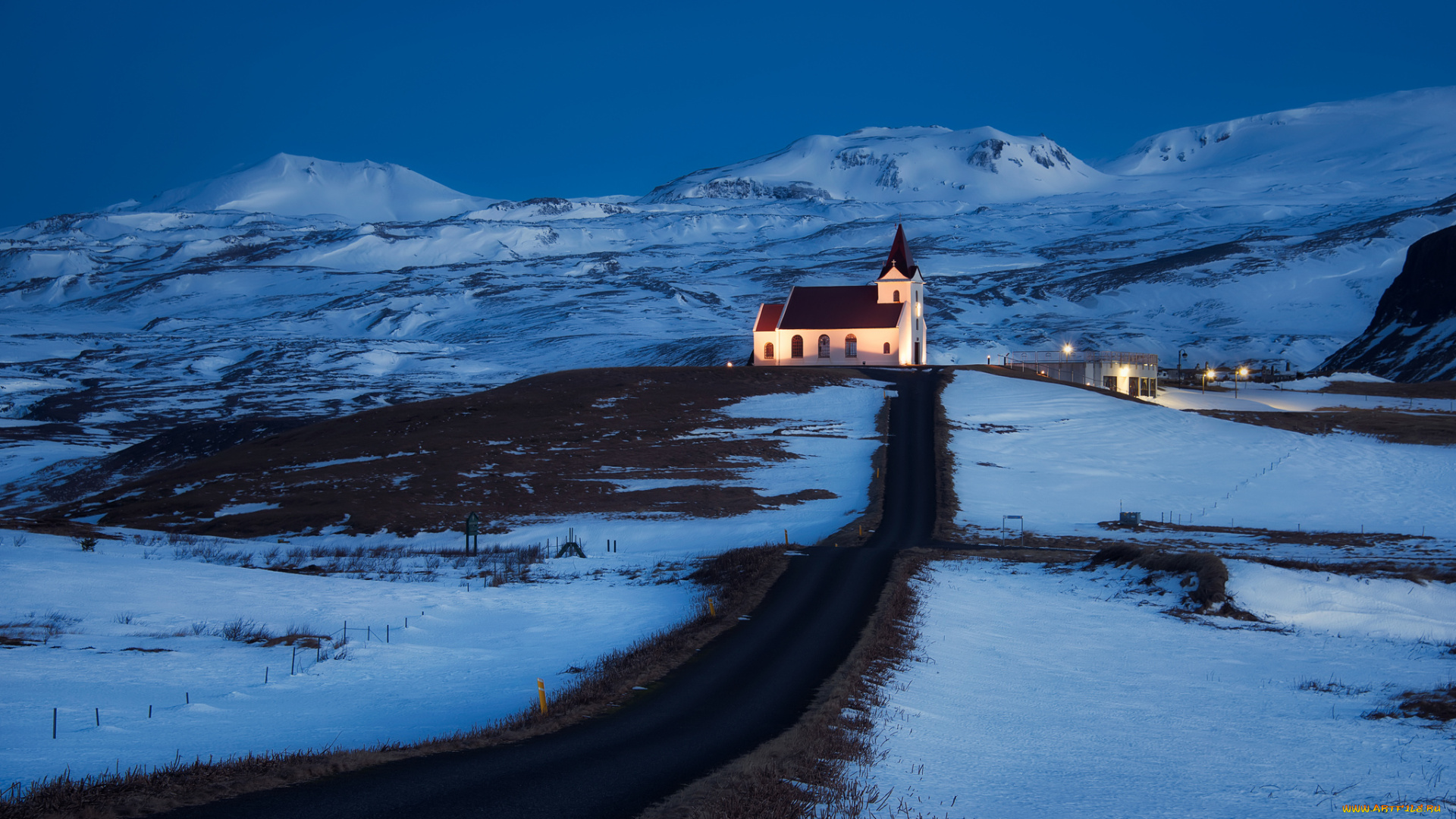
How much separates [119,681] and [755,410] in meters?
56.5

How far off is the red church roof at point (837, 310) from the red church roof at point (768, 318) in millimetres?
489

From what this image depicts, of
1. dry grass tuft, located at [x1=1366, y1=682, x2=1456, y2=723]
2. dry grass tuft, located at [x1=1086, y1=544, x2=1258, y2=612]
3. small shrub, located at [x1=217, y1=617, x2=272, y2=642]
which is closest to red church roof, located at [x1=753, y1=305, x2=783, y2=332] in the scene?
dry grass tuft, located at [x1=1086, y1=544, x2=1258, y2=612]

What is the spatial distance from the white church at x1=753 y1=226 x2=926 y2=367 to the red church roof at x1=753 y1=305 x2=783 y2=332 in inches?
3.1

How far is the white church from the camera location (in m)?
95.2

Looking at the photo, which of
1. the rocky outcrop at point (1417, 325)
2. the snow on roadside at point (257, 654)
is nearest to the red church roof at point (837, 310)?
the snow on roadside at point (257, 654)

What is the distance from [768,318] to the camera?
328 ft

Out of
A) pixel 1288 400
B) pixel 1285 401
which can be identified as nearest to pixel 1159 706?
pixel 1285 401

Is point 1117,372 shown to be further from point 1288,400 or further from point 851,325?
point 851,325

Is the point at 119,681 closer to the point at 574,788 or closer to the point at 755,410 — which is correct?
the point at 574,788

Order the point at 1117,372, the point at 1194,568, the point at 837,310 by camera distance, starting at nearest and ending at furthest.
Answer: the point at 1194,568
the point at 1117,372
the point at 837,310

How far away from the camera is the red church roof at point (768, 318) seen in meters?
98.5

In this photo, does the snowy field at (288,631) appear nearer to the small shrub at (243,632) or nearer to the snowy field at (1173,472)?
the small shrub at (243,632)

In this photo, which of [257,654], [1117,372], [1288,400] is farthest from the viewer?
[1117,372]

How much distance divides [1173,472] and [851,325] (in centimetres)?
4225
